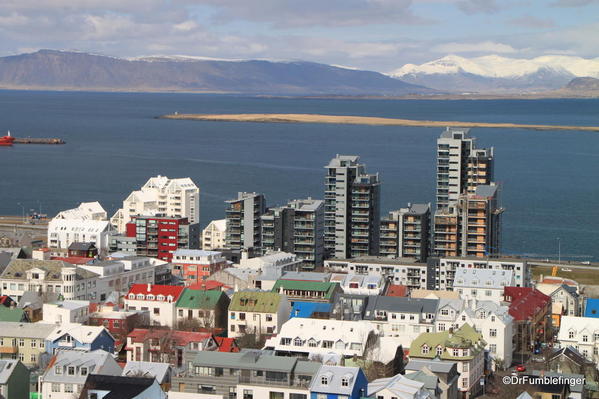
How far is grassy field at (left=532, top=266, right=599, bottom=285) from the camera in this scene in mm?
40500

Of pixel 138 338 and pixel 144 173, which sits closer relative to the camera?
pixel 138 338

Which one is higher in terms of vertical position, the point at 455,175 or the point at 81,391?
the point at 455,175

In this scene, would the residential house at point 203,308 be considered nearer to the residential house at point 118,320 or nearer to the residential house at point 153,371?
the residential house at point 118,320

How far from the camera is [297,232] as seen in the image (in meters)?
41.2

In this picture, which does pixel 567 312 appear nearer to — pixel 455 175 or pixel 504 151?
pixel 455 175

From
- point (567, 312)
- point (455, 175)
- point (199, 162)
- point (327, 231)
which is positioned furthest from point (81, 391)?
point (199, 162)

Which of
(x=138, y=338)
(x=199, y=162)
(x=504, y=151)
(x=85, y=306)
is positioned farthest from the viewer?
(x=504, y=151)

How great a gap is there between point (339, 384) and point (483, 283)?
46.0ft

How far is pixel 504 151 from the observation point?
4011 inches

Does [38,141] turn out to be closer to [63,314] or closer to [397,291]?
[397,291]

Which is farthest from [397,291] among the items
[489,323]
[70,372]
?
[70,372]

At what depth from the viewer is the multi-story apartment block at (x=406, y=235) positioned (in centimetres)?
4103

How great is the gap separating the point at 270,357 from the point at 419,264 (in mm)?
17636

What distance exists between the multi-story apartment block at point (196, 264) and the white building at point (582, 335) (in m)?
13.2
